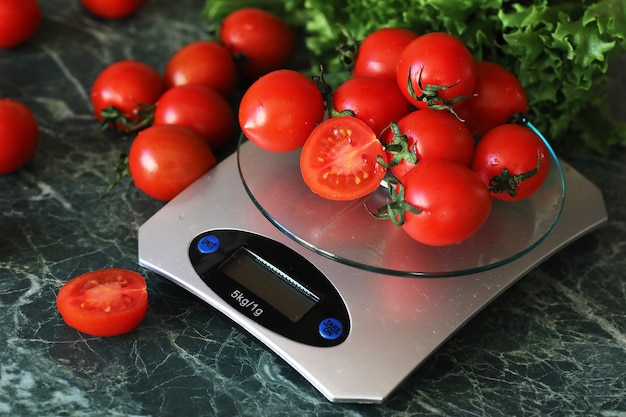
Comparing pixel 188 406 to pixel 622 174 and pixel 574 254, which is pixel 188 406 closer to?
pixel 574 254

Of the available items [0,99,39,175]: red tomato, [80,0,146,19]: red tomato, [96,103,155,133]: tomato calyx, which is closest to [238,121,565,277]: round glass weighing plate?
[96,103,155,133]: tomato calyx

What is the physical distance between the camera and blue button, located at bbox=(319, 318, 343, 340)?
92 centimetres

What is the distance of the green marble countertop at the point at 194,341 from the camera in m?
0.90

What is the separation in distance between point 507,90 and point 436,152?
17cm

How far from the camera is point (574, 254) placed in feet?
3.69

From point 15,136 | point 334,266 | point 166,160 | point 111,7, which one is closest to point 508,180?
point 334,266

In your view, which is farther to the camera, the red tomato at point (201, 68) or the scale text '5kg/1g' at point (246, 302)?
the red tomato at point (201, 68)

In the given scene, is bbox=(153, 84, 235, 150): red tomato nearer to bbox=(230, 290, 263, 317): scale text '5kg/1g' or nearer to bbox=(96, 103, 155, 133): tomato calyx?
bbox=(96, 103, 155, 133): tomato calyx

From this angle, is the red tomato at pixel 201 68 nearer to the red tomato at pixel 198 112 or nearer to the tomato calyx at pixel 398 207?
the red tomato at pixel 198 112

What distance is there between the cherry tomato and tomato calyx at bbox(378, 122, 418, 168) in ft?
0.99

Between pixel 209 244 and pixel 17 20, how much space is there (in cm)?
62

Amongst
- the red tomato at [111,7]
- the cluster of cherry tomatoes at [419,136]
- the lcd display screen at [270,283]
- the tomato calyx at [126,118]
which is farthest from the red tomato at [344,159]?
the red tomato at [111,7]

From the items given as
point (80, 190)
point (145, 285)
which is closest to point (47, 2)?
point (80, 190)

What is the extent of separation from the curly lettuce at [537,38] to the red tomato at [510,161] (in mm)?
200
